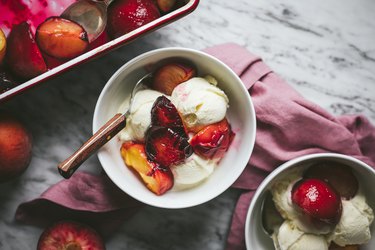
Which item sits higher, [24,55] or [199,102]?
[24,55]

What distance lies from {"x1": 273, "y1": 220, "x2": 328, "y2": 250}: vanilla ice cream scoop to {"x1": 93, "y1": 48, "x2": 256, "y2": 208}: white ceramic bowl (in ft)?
0.52

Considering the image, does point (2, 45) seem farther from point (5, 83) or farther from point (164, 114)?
point (164, 114)

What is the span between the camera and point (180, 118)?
1.00 meters

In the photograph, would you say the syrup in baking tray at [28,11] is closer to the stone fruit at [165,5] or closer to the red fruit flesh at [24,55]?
the red fruit flesh at [24,55]

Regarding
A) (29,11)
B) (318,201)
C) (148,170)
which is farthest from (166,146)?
(29,11)

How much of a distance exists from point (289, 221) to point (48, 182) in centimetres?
54

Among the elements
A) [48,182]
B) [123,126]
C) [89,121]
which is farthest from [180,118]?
[48,182]

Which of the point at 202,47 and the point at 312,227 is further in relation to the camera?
the point at 202,47

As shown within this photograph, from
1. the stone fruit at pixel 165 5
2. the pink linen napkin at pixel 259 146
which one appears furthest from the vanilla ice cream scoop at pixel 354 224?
the stone fruit at pixel 165 5

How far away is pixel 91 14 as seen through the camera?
1.03 m

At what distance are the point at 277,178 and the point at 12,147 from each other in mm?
552

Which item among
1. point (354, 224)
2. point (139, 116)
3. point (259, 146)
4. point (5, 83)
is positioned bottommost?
point (354, 224)

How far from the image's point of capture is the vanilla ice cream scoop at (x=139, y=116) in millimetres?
1001

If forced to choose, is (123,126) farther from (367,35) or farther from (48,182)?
(367,35)
